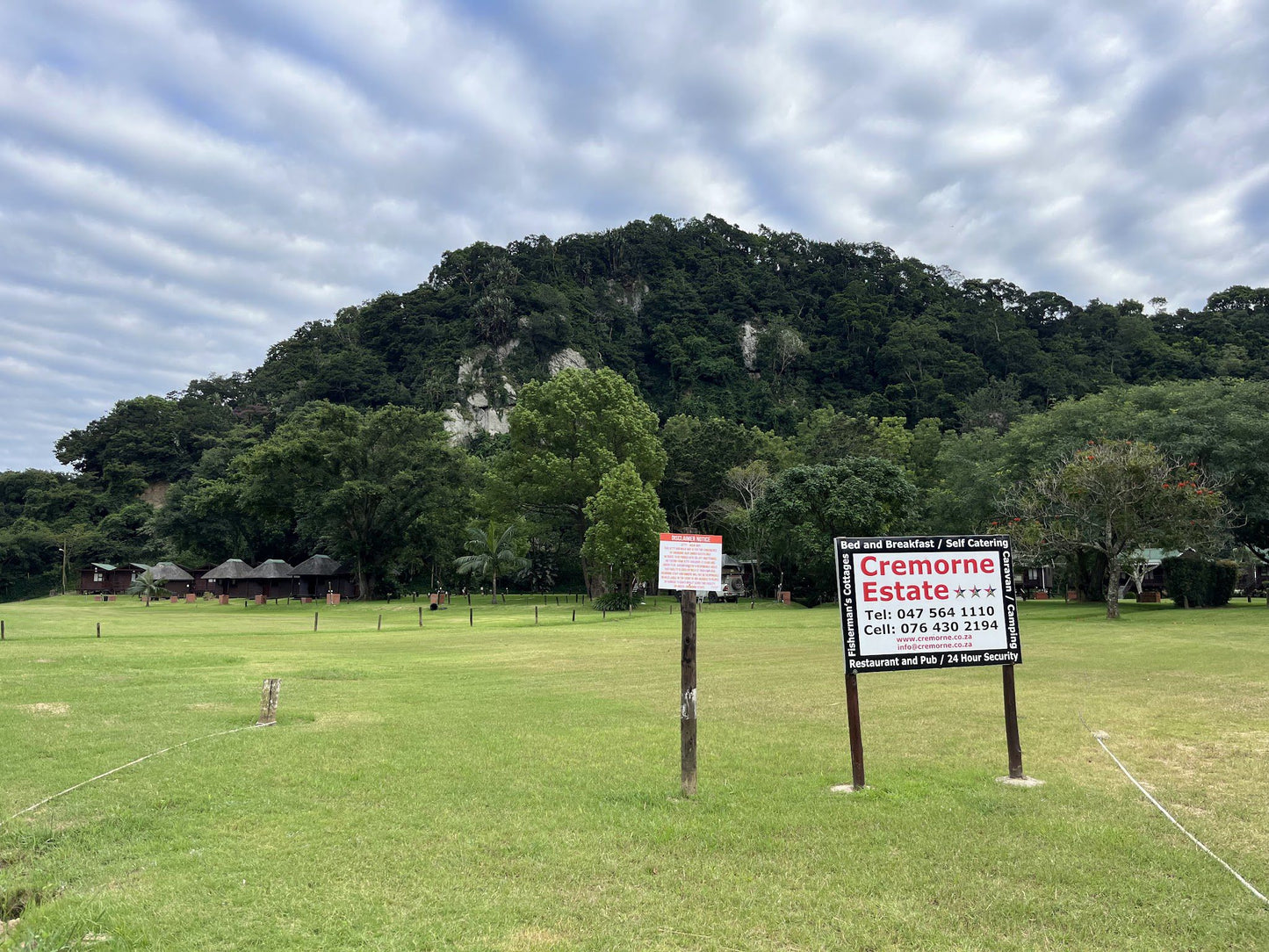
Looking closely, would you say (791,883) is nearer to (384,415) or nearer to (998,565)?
(998,565)

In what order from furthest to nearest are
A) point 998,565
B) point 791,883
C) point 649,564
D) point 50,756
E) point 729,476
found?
point 729,476, point 649,564, point 50,756, point 998,565, point 791,883

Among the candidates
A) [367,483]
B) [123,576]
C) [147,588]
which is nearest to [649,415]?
[367,483]

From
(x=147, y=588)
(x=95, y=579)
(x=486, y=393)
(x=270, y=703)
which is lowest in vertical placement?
(x=270, y=703)

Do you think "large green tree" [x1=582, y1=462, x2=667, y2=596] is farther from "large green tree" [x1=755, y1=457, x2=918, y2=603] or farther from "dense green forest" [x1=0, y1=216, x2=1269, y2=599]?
"large green tree" [x1=755, y1=457, x2=918, y2=603]

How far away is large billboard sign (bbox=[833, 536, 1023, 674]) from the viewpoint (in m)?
7.46

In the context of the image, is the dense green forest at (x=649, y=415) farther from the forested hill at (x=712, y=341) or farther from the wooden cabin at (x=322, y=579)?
the wooden cabin at (x=322, y=579)

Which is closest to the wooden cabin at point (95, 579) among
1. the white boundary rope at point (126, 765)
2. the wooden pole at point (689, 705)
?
the white boundary rope at point (126, 765)

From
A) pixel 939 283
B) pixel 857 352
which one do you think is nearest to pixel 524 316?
pixel 857 352

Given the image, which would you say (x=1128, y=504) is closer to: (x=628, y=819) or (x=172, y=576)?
(x=628, y=819)

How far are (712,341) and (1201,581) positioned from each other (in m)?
A: 79.8

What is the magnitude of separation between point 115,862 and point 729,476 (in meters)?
52.0

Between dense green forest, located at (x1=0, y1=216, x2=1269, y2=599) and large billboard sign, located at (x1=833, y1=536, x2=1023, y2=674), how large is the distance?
1298 inches

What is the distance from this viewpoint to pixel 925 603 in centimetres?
765

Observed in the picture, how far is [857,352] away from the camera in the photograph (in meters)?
111
